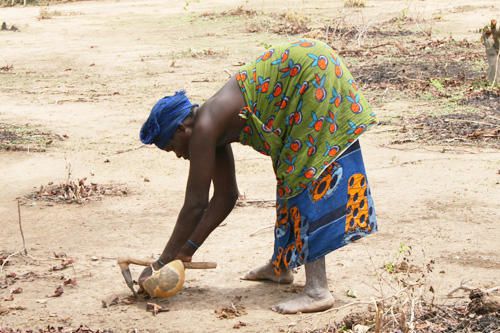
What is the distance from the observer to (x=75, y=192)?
258 inches

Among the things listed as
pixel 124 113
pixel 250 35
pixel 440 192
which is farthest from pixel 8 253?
pixel 250 35

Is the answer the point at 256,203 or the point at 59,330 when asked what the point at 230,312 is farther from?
the point at 256,203

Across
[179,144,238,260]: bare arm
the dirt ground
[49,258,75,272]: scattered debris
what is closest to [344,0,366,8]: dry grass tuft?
the dirt ground

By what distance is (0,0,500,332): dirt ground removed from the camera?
464cm

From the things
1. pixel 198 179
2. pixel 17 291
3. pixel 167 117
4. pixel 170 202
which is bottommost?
pixel 170 202

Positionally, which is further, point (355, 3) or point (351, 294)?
point (355, 3)

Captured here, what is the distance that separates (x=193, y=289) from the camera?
4836 millimetres

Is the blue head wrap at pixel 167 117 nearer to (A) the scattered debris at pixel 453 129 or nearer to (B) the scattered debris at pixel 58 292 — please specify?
(B) the scattered debris at pixel 58 292

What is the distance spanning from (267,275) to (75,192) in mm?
2176

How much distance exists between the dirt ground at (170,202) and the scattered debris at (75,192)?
7 centimetres

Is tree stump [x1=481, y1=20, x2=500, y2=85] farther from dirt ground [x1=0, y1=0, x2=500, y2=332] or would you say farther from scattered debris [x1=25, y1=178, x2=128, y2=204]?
scattered debris [x1=25, y1=178, x2=128, y2=204]

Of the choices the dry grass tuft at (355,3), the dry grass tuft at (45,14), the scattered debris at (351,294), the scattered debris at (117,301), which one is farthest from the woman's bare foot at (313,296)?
the dry grass tuft at (45,14)

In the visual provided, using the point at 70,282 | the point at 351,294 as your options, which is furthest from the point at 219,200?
the point at 70,282

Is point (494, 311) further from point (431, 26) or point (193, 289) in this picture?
point (431, 26)
